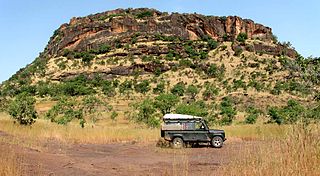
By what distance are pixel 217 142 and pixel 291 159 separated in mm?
13520

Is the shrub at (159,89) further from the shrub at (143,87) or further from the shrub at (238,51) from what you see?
the shrub at (238,51)

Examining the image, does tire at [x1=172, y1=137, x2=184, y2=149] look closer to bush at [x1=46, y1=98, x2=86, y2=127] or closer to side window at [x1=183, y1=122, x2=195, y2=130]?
side window at [x1=183, y1=122, x2=195, y2=130]

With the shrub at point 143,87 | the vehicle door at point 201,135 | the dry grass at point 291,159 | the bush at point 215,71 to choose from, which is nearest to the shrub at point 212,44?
the bush at point 215,71

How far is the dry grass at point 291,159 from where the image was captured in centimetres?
646

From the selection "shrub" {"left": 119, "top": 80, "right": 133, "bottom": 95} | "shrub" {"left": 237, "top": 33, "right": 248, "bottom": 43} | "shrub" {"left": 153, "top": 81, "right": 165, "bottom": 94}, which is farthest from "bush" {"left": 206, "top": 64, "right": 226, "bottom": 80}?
"shrub" {"left": 237, "top": 33, "right": 248, "bottom": 43}

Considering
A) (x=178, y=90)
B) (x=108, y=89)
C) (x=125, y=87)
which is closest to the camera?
(x=178, y=90)

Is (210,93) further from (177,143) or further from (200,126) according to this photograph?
(177,143)

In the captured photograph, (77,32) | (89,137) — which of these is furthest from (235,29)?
(89,137)

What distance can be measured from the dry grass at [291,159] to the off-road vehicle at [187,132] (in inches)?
470

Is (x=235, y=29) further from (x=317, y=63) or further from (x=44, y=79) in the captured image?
(x=317, y=63)

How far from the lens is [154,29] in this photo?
11100cm

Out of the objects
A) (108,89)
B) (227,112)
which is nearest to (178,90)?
(108,89)

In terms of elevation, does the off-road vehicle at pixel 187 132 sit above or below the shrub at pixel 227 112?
below

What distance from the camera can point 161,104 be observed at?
37.8 metres
